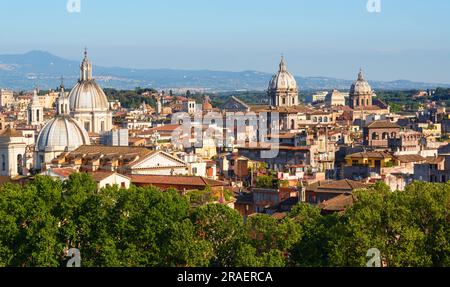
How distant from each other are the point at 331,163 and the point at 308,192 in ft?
47.3

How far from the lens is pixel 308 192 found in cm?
3028

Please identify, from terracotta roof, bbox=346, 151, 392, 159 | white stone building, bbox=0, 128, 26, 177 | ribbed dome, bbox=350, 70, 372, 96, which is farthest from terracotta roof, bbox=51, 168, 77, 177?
ribbed dome, bbox=350, 70, 372, 96

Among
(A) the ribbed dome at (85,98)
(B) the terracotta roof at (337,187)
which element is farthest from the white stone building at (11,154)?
(B) the terracotta roof at (337,187)

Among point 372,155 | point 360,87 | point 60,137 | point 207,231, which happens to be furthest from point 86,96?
point 360,87

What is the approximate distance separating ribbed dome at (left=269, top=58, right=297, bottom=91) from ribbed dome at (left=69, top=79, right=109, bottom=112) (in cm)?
3040

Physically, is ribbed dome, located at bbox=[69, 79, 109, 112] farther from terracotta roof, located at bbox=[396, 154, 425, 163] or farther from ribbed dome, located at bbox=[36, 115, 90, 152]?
terracotta roof, located at bbox=[396, 154, 425, 163]

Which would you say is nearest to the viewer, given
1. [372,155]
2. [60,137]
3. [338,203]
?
→ [338,203]

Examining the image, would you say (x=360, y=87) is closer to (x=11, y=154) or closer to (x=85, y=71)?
(x=85, y=71)

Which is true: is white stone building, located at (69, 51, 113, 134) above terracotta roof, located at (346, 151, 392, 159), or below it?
above

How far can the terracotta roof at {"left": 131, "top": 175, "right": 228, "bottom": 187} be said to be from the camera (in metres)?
32.2

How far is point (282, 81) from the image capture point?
86.3m

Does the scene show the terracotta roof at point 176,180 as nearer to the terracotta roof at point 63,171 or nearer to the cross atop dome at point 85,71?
the terracotta roof at point 63,171

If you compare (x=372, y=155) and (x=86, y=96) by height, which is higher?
(x=86, y=96)

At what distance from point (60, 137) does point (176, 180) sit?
1044 centimetres
